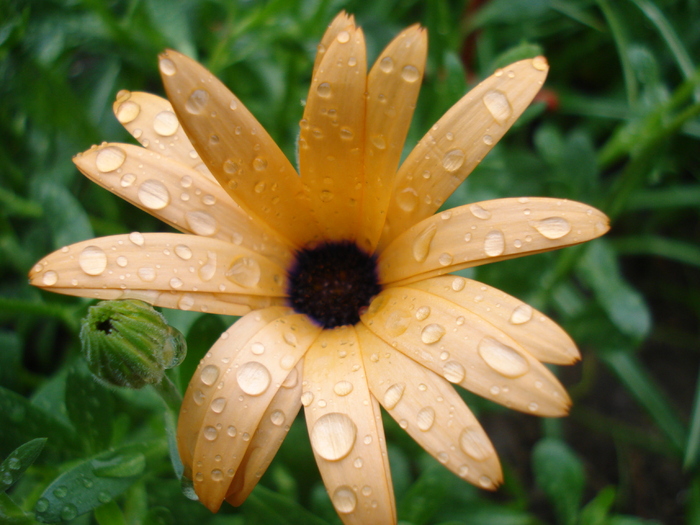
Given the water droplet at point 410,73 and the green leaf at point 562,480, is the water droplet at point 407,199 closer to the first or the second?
the water droplet at point 410,73

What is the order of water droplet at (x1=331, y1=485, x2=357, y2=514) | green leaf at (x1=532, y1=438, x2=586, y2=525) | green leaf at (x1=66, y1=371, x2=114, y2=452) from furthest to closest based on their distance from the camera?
green leaf at (x1=532, y1=438, x2=586, y2=525), green leaf at (x1=66, y1=371, x2=114, y2=452), water droplet at (x1=331, y1=485, x2=357, y2=514)

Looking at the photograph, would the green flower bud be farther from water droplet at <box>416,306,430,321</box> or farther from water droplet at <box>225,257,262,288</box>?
water droplet at <box>416,306,430,321</box>

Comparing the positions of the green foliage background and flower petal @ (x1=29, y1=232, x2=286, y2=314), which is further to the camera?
the green foliage background

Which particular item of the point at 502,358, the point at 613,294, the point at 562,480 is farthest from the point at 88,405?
the point at 613,294

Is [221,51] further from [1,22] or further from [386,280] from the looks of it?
[386,280]

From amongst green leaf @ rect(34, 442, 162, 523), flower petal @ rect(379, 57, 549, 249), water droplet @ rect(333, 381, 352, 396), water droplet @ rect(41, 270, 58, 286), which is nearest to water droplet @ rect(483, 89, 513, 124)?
flower petal @ rect(379, 57, 549, 249)

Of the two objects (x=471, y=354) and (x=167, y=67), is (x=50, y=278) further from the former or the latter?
(x=471, y=354)

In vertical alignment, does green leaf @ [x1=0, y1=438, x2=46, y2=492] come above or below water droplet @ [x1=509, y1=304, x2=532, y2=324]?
below
